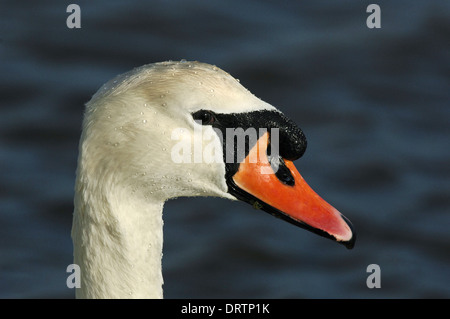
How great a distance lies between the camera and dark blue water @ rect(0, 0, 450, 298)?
26.2 ft

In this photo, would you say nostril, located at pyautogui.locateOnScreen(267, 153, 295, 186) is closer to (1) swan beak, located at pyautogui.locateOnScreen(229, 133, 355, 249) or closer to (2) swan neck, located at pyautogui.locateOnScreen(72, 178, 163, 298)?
(1) swan beak, located at pyautogui.locateOnScreen(229, 133, 355, 249)

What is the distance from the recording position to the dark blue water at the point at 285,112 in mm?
8000

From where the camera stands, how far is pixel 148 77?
432cm

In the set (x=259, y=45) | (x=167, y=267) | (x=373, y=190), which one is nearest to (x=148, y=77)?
(x=167, y=267)

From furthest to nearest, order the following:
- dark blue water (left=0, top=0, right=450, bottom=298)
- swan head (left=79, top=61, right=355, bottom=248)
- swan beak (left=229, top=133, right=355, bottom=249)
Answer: dark blue water (left=0, top=0, right=450, bottom=298)
swan beak (left=229, top=133, right=355, bottom=249)
swan head (left=79, top=61, right=355, bottom=248)

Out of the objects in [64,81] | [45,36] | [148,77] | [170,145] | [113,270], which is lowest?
[113,270]

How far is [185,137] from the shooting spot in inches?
169

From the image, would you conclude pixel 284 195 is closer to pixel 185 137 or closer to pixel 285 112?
pixel 185 137

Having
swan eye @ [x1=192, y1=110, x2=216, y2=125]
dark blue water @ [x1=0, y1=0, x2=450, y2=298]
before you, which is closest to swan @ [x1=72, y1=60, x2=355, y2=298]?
swan eye @ [x1=192, y1=110, x2=216, y2=125]

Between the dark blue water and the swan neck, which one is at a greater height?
the dark blue water

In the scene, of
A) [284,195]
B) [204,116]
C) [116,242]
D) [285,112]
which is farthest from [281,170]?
[285,112]

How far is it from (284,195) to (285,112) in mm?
4640

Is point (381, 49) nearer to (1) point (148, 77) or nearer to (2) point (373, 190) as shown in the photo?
(2) point (373, 190)

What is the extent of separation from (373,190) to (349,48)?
1.82 m
